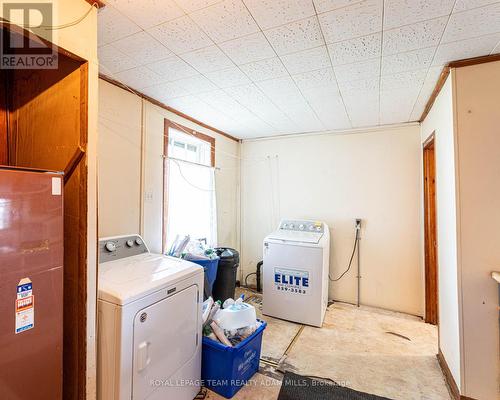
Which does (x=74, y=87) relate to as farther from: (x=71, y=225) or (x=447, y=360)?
(x=447, y=360)

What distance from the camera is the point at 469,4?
1.29m

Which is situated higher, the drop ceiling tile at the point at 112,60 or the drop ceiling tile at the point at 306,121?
the drop ceiling tile at the point at 112,60

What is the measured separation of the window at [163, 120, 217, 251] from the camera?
2.85 meters

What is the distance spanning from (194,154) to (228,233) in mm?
1290

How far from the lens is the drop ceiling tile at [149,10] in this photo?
1.31 meters

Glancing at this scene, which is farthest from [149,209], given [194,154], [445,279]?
[445,279]

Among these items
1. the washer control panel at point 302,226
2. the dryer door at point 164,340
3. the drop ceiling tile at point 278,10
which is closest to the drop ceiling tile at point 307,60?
the drop ceiling tile at point 278,10

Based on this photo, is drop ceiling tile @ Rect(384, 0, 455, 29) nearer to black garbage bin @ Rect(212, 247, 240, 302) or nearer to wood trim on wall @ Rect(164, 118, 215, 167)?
wood trim on wall @ Rect(164, 118, 215, 167)

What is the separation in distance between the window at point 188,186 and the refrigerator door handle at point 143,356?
4.70 ft

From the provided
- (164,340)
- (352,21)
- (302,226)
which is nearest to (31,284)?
(164,340)

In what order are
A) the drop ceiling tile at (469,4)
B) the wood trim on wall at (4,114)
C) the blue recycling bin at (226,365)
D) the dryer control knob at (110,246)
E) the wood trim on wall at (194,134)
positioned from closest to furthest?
1. the drop ceiling tile at (469,4)
2. the wood trim on wall at (4,114)
3. the blue recycling bin at (226,365)
4. the dryer control knob at (110,246)
5. the wood trim on wall at (194,134)

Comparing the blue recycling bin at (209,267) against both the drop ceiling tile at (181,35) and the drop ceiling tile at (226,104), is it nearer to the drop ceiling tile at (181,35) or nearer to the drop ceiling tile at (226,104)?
the drop ceiling tile at (226,104)

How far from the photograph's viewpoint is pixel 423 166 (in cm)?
294

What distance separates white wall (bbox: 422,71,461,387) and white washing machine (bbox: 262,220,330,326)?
1072 mm
